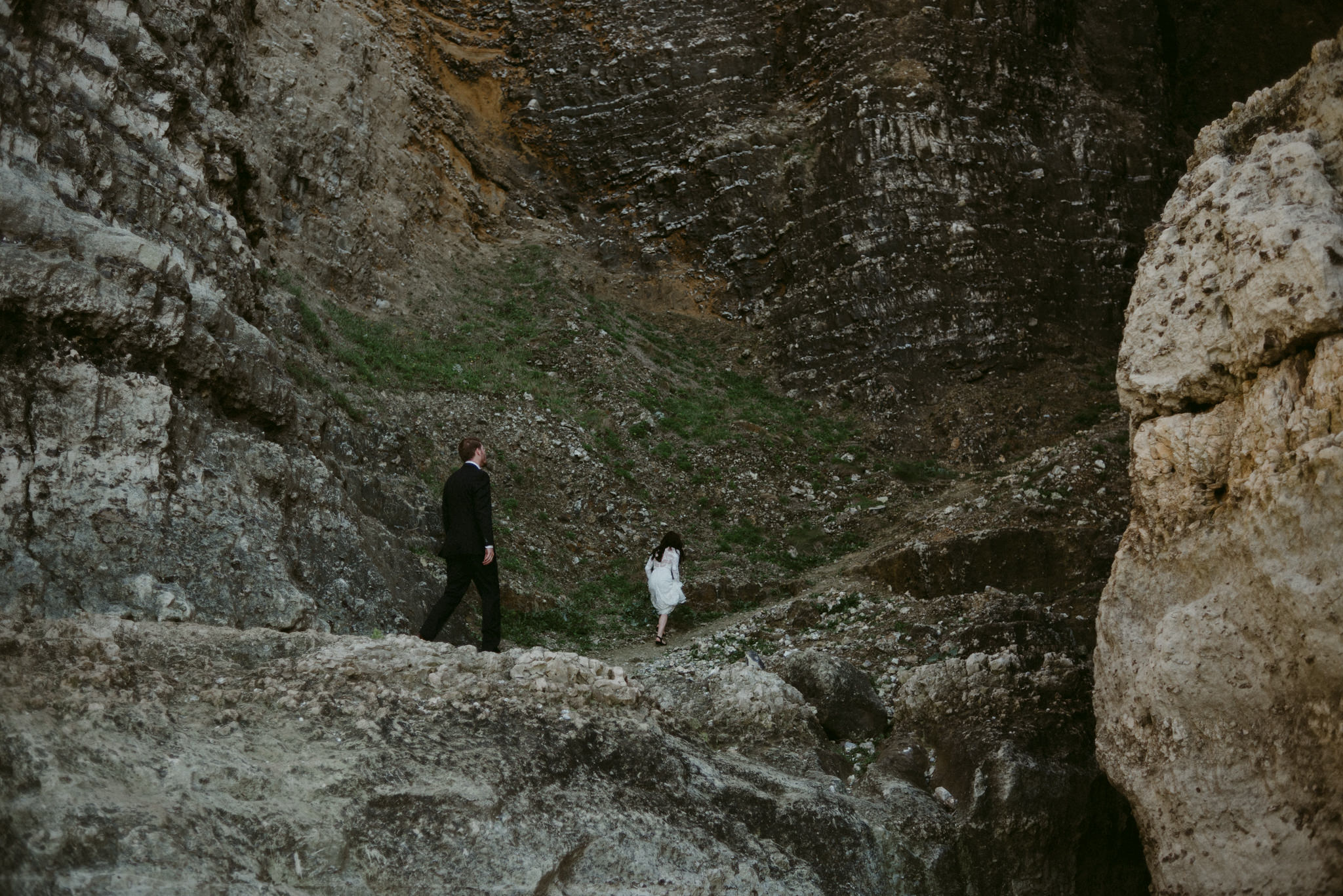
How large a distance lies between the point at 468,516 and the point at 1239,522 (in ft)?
19.0

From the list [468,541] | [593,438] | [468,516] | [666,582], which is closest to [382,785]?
[468,541]

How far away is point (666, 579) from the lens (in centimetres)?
1247

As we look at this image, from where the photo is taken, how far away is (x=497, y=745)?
5809 millimetres

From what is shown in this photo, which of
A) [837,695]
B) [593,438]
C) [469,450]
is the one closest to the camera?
[837,695]

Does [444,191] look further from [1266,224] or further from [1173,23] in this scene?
[1266,224]

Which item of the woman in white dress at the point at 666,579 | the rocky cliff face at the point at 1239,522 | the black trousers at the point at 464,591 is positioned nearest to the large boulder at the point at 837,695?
the rocky cliff face at the point at 1239,522

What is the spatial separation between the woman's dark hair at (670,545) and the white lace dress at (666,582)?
3cm

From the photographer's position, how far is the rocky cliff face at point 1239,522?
520cm

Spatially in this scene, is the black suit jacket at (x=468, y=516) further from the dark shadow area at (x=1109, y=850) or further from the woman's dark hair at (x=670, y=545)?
the dark shadow area at (x=1109, y=850)

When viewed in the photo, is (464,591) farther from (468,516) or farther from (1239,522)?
(1239,522)

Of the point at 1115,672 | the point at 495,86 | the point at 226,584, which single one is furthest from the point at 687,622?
the point at 495,86

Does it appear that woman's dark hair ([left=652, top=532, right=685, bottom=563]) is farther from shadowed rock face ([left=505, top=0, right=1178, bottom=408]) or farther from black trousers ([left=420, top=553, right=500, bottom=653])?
shadowed rock face ([left=505, top=0, right=1178, bottom=408])

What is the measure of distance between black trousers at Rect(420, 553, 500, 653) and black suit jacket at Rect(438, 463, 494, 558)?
Result: 75 millimetres

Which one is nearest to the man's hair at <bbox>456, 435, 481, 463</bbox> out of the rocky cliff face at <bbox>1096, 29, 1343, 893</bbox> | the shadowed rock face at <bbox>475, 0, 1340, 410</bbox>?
the rocky cliff face at <bbox>1096, 29, 1343, 893</bbox>
